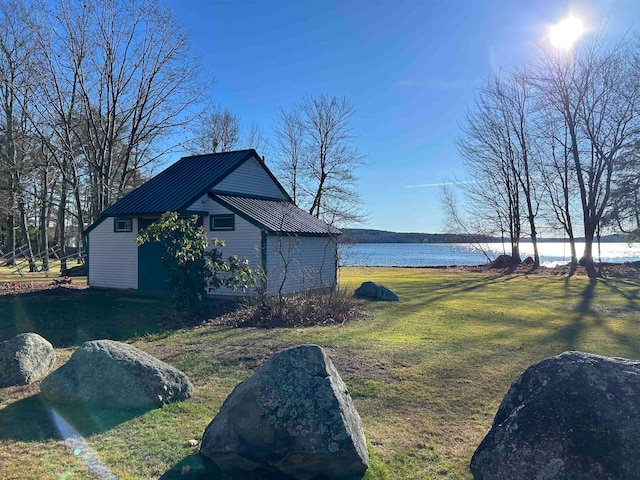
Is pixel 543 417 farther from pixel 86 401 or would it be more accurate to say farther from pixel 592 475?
pixel 86 401

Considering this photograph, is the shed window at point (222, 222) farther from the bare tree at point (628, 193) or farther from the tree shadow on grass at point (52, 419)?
the bare tree at point (628, 193)

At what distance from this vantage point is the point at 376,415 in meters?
5.29

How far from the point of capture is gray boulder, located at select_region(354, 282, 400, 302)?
51.4 ft

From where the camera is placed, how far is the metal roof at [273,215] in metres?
15.1

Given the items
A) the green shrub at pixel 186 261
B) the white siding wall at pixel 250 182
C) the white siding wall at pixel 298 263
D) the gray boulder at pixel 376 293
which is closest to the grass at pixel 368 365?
the gray boulder at pixel 376 293

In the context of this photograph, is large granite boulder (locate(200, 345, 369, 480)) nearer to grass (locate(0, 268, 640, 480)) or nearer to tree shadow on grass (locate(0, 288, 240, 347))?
grass (locate(0, 268, 640, 480))

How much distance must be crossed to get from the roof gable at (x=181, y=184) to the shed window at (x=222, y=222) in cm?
94

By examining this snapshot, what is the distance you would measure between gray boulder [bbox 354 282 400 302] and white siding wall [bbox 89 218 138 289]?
26.7 ft

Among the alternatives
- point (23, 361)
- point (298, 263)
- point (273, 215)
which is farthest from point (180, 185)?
point (23, 361)

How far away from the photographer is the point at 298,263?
16.0 metres

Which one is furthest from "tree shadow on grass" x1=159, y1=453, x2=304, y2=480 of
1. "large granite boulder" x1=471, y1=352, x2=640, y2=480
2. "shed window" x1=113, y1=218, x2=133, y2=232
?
"shed window" x1=113, y1=218, x2=133, y2=232

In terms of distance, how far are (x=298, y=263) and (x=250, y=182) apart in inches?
172

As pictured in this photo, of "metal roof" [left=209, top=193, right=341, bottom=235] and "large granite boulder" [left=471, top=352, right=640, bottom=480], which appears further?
"metal roof" [left=209, top=193, right=341, bottom=235]

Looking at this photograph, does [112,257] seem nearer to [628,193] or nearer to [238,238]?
[238,238]
